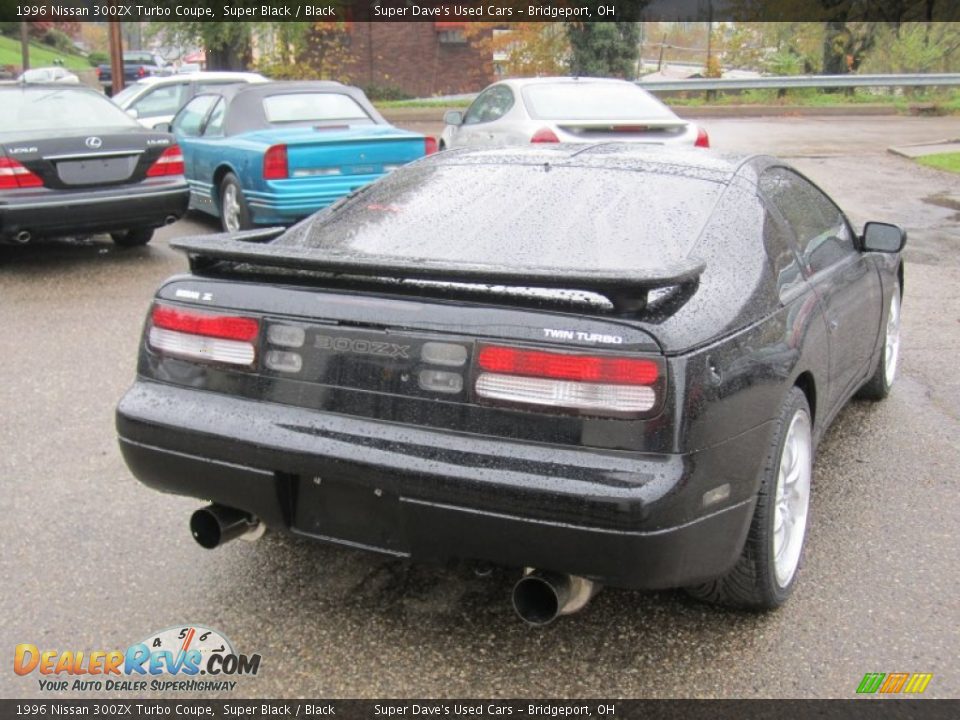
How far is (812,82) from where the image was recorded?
25062 mm

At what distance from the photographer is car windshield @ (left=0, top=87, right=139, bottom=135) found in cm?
838

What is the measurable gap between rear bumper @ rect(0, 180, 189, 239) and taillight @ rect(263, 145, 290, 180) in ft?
2.31

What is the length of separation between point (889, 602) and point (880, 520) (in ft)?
2.17

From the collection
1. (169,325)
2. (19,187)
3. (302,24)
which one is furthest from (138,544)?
(302,24)

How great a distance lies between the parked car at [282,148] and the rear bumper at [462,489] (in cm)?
587

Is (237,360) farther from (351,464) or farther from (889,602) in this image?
(889,602)

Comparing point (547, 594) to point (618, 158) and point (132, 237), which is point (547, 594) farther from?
point (132, 237)

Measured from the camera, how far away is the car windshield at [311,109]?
9898 mm

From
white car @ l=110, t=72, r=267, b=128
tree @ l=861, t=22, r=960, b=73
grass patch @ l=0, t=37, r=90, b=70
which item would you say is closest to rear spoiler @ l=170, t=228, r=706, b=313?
white car @ l=110, t=72, r=267, b=128

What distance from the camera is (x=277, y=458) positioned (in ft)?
9.84

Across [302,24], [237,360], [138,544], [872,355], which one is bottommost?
[138,544]

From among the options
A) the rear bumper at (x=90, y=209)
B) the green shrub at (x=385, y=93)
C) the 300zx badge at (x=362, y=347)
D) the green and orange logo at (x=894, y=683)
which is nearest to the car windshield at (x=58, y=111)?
the rear bumper at (x=90, y=209)

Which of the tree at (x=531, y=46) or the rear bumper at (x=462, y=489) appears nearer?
the rear bumper at (x=462, y=489)

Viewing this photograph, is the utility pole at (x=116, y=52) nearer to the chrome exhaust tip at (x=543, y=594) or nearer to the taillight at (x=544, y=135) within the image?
the taillight at (x=544, y=135)
